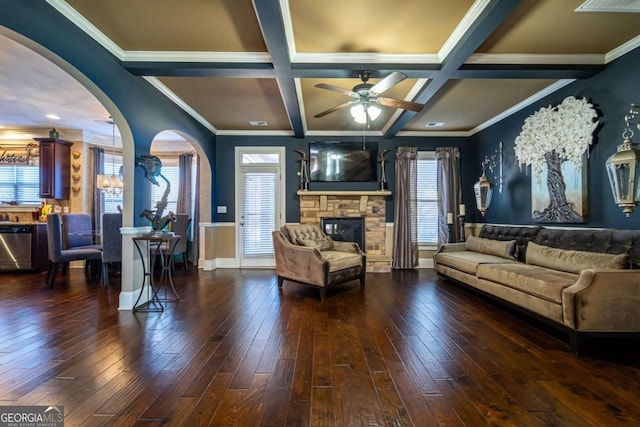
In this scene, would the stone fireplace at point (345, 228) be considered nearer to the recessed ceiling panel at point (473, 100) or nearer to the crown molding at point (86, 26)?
the recessed ceiling panel at point (473, 100)

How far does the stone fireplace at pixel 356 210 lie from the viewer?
565 cm

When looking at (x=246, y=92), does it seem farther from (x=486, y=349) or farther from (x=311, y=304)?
(x=486, y=349)

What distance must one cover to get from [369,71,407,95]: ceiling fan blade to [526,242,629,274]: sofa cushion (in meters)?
2.45

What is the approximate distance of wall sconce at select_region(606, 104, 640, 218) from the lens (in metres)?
2.53

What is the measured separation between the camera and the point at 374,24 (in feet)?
8.25

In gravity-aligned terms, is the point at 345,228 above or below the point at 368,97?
below

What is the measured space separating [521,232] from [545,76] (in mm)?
1992

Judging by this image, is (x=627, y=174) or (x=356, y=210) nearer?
(x=627, y=174)

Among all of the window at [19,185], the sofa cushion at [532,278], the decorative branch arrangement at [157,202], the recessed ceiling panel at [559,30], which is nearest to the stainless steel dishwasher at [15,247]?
the window at [19,185]

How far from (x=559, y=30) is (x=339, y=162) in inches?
146

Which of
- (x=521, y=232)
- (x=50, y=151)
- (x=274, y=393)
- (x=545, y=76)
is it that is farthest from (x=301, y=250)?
(x=50, y=151)

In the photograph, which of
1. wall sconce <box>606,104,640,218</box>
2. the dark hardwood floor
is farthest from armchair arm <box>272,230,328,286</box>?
wall sconce <box>606,104,640,218</box>

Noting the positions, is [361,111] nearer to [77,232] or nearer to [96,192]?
[77,232]

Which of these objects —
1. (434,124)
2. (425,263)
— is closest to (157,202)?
(434,124)
